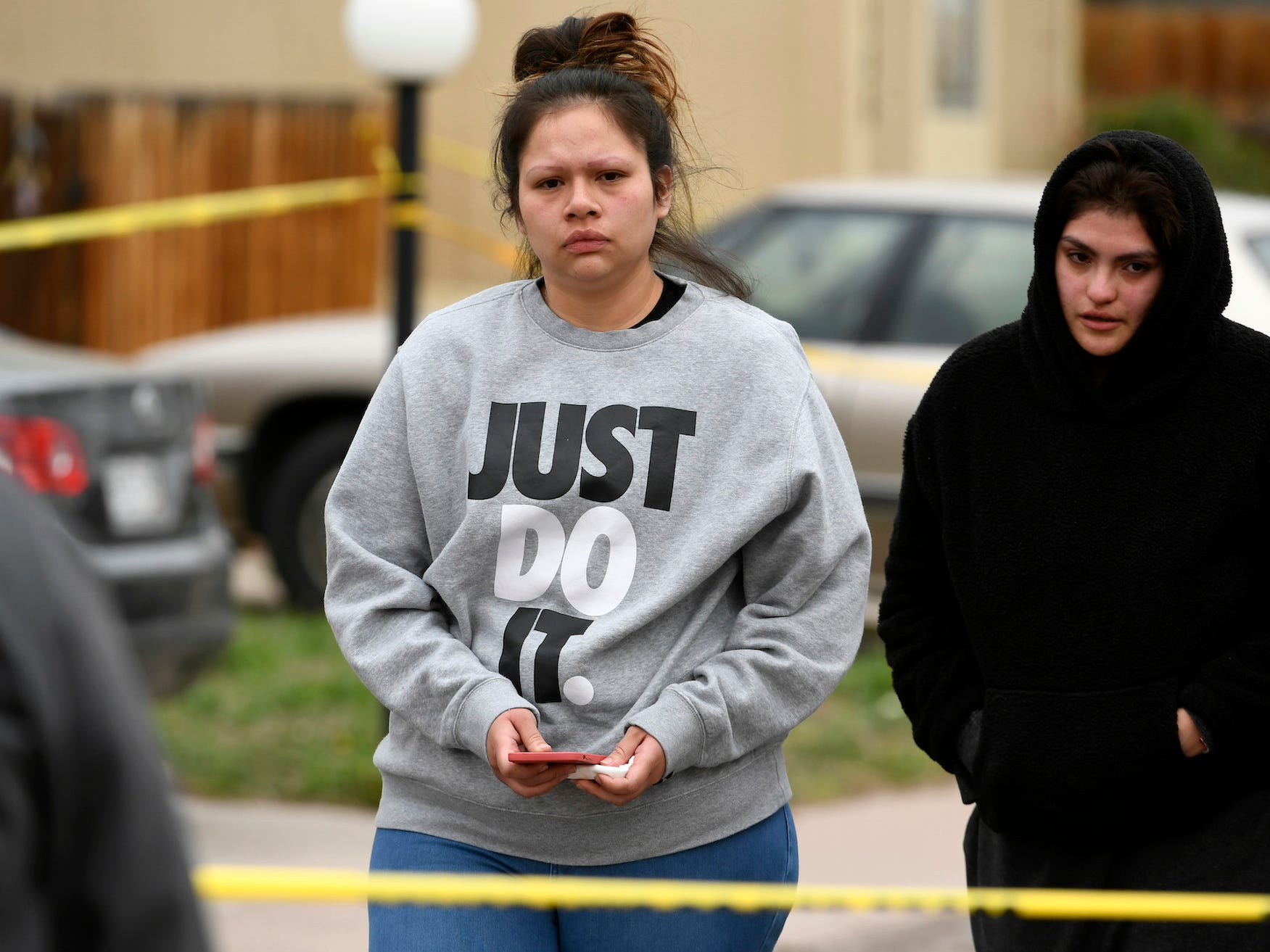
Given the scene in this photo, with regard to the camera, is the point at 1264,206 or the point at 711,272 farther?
the point at 1264,206

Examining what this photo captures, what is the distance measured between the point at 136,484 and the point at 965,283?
9.64 feet

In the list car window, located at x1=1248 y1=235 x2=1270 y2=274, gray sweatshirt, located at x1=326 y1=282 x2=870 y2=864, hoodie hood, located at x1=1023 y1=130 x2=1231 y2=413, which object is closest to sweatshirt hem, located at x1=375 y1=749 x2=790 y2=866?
gray sweatshirt, located at x1=326 y1=282 x2=870 y2=864

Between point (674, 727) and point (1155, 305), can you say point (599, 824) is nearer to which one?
point (674, 727)

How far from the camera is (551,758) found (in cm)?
229

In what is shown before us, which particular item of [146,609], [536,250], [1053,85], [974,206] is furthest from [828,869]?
[1053,85]

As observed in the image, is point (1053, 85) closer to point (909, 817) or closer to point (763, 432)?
point (909, 817)

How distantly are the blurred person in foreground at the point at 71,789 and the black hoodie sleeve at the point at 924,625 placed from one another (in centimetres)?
155

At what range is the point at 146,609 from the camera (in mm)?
5477

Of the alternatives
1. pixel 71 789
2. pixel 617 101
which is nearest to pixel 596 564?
pixel 617 101

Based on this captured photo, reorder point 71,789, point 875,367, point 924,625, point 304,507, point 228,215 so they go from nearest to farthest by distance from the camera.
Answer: point 71,789
point 924,625
point 875,367
point 304,507
point 228,215

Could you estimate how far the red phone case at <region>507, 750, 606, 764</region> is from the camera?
7.50ft

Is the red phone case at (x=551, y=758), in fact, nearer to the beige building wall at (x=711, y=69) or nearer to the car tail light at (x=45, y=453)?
→ the car tail light at (x=45, y=453)

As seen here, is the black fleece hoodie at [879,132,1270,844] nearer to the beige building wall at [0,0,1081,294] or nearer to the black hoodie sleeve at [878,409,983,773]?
the black hoodie sleeve at [878,409,983,773]

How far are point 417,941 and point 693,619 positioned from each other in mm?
526
